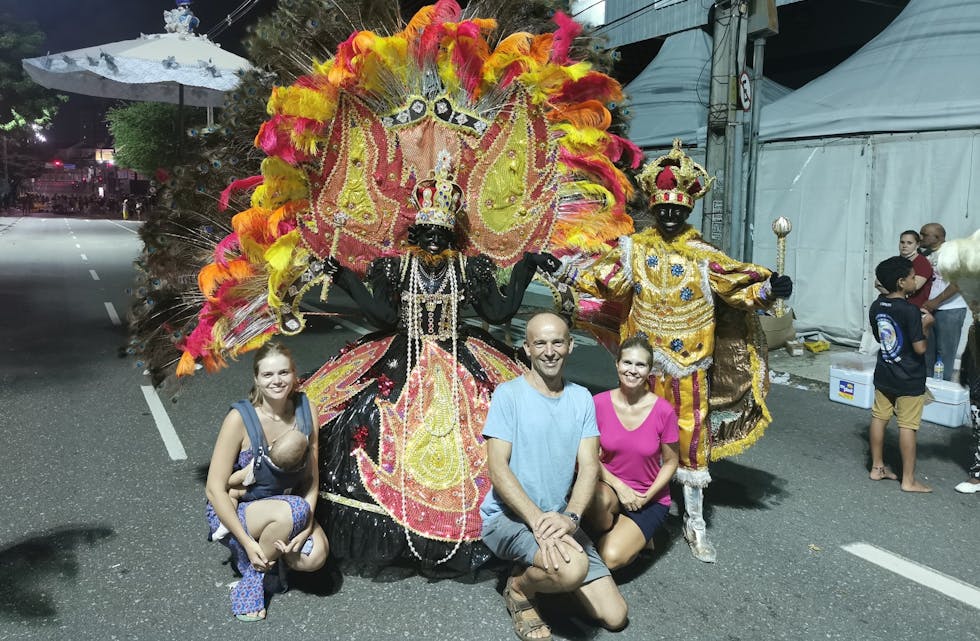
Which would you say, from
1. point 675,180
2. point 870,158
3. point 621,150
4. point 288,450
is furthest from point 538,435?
point 870,158

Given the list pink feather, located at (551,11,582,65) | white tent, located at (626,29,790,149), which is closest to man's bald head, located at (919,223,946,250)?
pink feather, located at (551,11,582,65)

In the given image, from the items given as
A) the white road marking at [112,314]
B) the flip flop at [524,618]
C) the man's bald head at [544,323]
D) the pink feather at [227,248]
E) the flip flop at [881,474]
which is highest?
the pink feather at [227,248]

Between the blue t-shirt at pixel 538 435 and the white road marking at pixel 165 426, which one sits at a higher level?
the blue t-shirt at pixel 538 435

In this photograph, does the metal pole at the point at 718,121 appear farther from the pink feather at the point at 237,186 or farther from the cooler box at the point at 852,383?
the pink feather at the point at 237,186

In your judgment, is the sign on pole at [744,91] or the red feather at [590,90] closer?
the red feather at [590,90]

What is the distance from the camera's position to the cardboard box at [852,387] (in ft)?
23.9

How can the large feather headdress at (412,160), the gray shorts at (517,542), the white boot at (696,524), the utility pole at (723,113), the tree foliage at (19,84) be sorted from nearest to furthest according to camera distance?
the gray shorts at (517,542) < the white boot at (696,524) < the large feather headdress at (412,160) < the utility pole at (723,113) < the tree foliage at (19,84)

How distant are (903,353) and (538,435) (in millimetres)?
3259

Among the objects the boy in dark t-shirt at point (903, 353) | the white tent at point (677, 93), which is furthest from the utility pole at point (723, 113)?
the white tent at point (677, 93)

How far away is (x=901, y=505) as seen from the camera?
4922mm

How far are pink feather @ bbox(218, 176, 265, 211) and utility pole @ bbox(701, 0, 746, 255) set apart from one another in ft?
17.8

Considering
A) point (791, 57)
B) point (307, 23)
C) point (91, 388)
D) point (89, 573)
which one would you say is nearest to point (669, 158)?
point (307, 23)

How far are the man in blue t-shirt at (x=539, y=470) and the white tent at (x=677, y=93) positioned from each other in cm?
984

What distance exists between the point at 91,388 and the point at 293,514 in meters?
5.24
